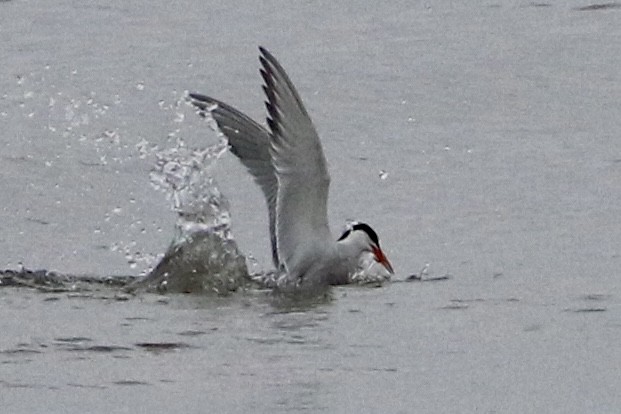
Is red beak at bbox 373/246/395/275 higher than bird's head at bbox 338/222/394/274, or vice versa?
bird's head at bbox 338/222/394/274

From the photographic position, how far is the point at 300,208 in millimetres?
9797

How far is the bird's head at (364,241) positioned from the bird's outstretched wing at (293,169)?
196 millimetres

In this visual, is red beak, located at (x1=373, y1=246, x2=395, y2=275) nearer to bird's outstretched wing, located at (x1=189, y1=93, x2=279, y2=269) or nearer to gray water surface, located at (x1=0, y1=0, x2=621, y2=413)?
gray water surface, located at (x1=0, y1=0, x2=621, y2=413)

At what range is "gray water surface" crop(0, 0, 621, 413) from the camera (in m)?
7.37

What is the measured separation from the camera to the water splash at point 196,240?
9.58 metres

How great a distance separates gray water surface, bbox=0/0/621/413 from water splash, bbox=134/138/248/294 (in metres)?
0.27

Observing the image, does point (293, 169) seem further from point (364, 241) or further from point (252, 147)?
point (252, 147)

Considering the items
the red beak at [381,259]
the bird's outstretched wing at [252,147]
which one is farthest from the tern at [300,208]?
the bird's outstretched wing at [252,147]

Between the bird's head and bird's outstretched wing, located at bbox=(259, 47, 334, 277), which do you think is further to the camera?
the bird's head

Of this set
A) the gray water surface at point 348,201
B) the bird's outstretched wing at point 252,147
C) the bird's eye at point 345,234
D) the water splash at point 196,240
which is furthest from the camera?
the bird's outstretched wing at point 252,147

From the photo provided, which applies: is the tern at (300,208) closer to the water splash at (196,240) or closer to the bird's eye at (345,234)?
the bird's eye at (345,234)

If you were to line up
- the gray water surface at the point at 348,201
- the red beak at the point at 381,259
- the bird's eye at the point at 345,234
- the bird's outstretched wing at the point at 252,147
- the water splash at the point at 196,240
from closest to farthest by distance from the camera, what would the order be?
the gray water surface at the point at 348,201 → the water splash at the point at 196,240 → the red beak at the point at 381,259 → the bird's eye at the point at 345,234 → the bird's outstretched wing at the point at 252,147

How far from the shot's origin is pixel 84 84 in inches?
523

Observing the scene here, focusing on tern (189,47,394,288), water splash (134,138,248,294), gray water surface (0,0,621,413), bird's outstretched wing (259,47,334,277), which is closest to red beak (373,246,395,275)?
tern (189,47,394,288)
